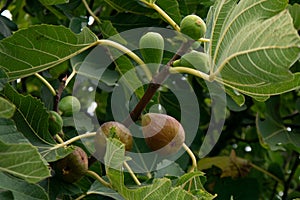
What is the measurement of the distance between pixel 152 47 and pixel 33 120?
272mm

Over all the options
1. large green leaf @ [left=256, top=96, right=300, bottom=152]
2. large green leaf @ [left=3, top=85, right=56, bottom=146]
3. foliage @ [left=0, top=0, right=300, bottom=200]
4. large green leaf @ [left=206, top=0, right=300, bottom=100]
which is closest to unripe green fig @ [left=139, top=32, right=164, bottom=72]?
foliage @ [left=0, top=0, right=300, bottom=200]

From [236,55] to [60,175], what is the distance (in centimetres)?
46

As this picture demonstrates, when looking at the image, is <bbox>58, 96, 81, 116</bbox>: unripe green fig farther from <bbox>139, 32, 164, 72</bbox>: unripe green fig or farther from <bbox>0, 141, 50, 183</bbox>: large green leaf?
<bbox>0, 141, 50, 183</bbox>: large green leaf

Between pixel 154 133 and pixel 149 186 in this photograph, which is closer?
pixel 149 186

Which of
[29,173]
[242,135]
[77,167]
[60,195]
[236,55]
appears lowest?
[242,135]

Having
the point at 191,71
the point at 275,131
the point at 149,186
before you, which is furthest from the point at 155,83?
the point at 275,131

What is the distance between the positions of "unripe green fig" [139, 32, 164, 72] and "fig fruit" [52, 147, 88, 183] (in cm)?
23

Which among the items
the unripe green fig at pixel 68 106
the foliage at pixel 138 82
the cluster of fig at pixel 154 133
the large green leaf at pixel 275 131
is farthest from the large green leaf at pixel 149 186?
the large green leaf at pixel 275 131

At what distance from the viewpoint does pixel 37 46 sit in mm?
1049

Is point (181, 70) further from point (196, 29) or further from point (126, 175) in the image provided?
point (126, 175)

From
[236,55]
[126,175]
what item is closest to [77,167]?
[126,175]

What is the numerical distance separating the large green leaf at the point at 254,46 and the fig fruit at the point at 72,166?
1.05ft

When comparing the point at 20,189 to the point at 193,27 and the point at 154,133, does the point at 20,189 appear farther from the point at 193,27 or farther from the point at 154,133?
the point at 193,27

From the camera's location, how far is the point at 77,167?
42.7 inches
